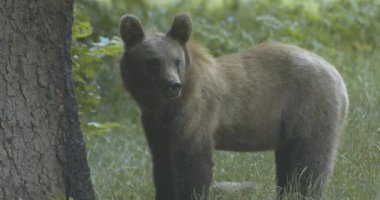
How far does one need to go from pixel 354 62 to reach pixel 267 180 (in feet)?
17.6

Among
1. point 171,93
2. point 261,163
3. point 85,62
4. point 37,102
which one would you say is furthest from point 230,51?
point 37,102

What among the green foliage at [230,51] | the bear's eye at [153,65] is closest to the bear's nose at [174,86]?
the bear's eye at [153,65]

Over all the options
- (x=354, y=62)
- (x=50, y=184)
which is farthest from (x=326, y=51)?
(x=50, y=184)

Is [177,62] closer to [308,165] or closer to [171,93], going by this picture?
[171,93]

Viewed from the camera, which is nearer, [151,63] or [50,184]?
[50,184]

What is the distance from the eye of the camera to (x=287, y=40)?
12836 millimetres

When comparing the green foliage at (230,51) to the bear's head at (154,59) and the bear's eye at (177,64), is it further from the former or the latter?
the bear's eye at (177,64)

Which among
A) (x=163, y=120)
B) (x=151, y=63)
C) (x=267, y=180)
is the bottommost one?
(x=267, y=180)

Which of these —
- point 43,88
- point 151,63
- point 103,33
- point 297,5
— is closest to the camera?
point 43,88

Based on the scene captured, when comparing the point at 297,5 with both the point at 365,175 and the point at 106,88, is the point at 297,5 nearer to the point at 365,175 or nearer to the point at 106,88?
the point at 106,88

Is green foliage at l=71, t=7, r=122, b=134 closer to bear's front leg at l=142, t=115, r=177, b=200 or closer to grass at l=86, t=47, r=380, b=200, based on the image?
grass at l=86, t=47, r=380, b=200

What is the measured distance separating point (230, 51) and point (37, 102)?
7.07 meters

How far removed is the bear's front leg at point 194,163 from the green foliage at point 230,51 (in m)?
0.44

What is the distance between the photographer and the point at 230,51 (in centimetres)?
1292
